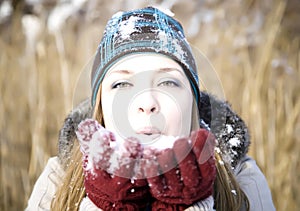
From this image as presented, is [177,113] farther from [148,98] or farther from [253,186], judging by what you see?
[253,186]

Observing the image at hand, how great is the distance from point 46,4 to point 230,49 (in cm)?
65

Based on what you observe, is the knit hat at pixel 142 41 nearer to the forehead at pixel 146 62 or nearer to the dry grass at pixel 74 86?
the forehead at pixel 146 62

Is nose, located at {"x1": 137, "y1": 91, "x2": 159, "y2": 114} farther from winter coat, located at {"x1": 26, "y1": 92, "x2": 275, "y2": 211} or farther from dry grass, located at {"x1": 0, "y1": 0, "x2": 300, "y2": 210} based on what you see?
Result: dry grass, located at {"x1": 0, "y1": 0, "x2": 300, "y2": 210}

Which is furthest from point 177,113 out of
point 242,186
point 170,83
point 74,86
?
point 74,86

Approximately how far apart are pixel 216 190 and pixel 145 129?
26 cm

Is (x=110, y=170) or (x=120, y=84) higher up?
(x=120, y=84)

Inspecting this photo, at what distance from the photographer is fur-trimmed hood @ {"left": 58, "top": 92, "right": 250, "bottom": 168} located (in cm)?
110

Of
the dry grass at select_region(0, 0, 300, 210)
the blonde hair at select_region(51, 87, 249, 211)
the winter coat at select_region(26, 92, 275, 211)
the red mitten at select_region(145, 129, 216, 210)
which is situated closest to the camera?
the red mitten at select_region(145, 129, 216, 210)

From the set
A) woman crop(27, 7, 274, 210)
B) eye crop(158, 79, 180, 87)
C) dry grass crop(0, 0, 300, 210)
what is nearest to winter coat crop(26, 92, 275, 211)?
woman crop(27, 7, 274, 210)

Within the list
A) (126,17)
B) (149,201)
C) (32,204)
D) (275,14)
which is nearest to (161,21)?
(126,17)

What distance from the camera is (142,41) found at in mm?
887

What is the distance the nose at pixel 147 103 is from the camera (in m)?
0.81

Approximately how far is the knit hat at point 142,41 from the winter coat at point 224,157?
0.16m

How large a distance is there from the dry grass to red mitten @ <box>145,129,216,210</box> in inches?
36.3
